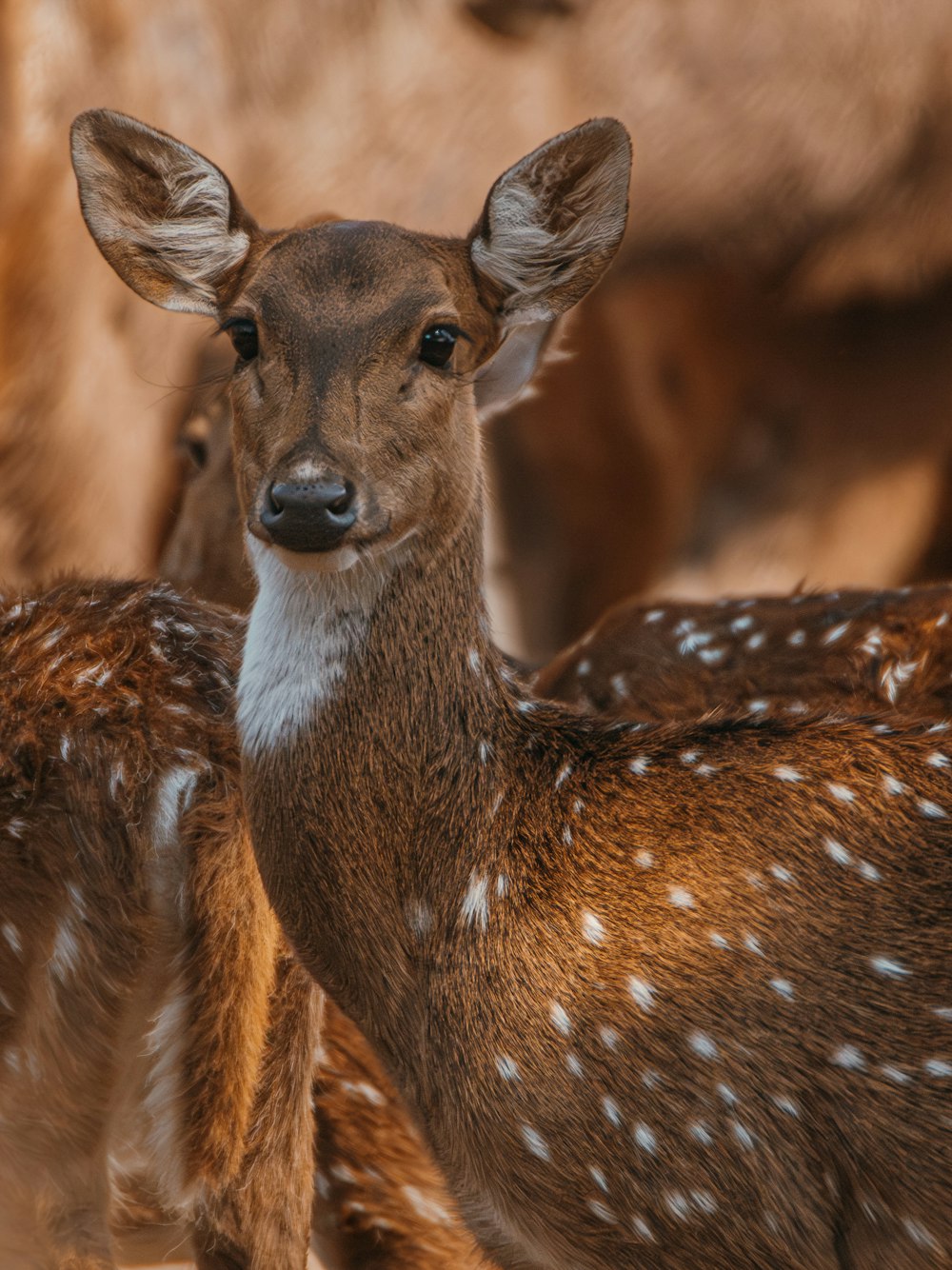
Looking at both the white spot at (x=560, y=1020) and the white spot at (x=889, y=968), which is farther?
the white spot at (x=560, y=1020)

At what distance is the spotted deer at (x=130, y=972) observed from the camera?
8.44 ft

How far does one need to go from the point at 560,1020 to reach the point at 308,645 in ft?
2.17

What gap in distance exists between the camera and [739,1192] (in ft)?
7.17

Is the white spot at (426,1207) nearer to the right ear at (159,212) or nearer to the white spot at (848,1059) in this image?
the white spot at (848,1059)

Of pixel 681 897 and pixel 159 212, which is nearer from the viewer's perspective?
pixel 681 897

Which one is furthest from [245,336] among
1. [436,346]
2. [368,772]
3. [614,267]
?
[614,267]

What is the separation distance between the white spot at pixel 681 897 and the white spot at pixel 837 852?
7.8 inches

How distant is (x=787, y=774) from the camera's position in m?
2.41

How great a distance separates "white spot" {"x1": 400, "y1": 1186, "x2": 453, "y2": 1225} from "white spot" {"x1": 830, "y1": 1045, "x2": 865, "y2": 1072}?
1.20m

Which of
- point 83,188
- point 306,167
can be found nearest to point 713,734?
point 83,188

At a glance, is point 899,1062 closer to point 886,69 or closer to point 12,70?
point 12,70

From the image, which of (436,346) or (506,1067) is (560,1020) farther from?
(436,346)

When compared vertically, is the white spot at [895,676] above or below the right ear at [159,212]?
below

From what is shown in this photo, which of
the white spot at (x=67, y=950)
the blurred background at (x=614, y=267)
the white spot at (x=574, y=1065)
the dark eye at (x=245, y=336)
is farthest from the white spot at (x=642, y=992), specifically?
the blurred background at (x=614, y=267)
